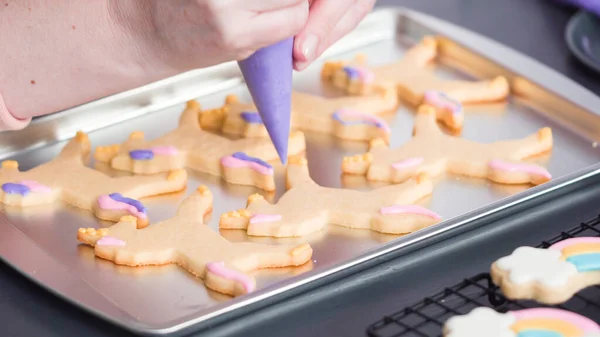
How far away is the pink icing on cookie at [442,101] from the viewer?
1.23 meters

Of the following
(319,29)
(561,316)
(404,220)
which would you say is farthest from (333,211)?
(561,316)


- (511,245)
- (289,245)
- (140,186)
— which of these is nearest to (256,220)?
(289,245)

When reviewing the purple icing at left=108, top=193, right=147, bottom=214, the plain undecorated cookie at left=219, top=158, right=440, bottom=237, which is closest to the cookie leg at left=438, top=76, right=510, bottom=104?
the plain undecorated cookie at left=219, top=158, right=440, bottom=237

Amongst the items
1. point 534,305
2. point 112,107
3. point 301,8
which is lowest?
point 534,305

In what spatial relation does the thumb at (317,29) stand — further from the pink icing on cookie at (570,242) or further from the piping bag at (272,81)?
the pink icing on cookie at (570,242)

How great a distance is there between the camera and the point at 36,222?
3.36 ft

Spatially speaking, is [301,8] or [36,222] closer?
[301,8]

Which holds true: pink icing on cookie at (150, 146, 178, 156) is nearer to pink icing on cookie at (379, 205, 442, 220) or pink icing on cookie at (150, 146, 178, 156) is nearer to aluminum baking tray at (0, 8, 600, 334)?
aluminum baking tray at (0, 8, 600, 334)

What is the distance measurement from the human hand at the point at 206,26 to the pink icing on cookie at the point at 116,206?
181 millimetres

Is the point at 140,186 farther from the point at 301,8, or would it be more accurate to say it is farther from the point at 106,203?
the point at 301,8

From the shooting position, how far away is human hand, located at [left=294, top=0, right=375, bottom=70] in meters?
0.98

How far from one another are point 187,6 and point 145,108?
443 mm

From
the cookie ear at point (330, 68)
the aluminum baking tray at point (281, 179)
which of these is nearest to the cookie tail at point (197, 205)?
the aluminum baking tray at point (281, 179)

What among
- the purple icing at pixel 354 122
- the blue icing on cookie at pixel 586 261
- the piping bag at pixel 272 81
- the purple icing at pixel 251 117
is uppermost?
the piping bag at pixel 272 81
